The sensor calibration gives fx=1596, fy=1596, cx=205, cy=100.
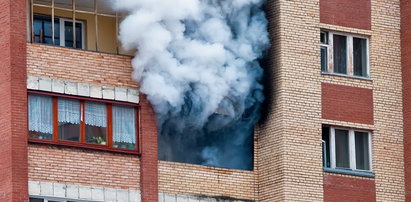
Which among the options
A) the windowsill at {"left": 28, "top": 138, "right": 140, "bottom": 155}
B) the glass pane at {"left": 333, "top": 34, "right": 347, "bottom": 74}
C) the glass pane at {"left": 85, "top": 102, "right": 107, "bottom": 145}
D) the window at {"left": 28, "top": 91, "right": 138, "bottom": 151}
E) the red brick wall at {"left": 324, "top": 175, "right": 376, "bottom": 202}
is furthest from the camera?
the glass pane at {"left": 333, "top": 34, "right": 347, "bottom": 74}

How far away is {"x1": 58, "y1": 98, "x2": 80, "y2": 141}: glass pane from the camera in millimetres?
43938

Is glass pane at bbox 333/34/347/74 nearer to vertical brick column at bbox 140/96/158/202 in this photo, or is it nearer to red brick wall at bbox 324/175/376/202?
red brick wall at bbox 324/175/376/202

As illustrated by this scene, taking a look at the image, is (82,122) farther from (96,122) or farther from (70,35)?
(70,35)

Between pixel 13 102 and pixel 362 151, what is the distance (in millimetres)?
11509

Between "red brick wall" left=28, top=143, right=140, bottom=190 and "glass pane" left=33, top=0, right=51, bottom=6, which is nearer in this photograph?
"red brick wall" left=28, top=143, right=140, bottom=190

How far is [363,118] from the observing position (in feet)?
158

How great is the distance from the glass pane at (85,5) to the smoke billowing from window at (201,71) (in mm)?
785

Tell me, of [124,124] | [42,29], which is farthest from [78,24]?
[124,124]

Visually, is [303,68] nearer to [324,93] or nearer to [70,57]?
[324,93]

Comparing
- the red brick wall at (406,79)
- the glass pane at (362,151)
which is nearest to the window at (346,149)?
the glass pane at (362,151)

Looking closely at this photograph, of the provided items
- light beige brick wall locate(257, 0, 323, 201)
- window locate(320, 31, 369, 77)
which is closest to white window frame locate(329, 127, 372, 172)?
light beige brick wall locate(257, 0, 323, 201)

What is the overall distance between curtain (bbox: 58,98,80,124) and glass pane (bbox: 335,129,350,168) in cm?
834

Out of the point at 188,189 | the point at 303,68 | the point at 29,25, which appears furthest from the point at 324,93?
the point at 29,25

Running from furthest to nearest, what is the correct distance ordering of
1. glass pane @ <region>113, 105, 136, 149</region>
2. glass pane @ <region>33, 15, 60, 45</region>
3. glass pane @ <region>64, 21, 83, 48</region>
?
glass pane @ <region>64, 21, 83, 48</region> < glass pane @ <region>113, 105, 136, 149</region> < glass pane @ <region>33, 15, 60, 45</region>
